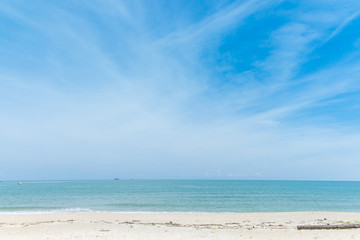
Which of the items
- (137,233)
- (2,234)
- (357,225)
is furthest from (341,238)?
(2,234)

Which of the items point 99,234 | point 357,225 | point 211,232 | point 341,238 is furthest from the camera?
point 357,225

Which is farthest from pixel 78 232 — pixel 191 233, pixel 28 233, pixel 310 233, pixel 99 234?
pixel 310 233

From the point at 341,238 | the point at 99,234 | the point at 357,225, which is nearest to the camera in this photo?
the point at 341,238

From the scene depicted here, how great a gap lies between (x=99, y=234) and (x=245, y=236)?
8.27 meters

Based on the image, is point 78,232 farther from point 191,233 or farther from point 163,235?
point 191,233

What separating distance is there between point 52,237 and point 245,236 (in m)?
10.6

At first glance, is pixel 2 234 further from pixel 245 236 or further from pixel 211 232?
pixel 245 236

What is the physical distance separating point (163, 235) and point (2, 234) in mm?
9456

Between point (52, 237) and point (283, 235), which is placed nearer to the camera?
point (52, 237)

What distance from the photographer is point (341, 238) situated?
44.4 feet

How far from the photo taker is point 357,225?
1705 centimetres

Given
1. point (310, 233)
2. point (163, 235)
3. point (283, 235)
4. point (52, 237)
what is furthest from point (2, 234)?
point (310, 233)

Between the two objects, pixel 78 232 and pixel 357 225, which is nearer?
pixel 78 232

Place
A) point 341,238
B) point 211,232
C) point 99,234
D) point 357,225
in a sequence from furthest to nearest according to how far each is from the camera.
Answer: point 357,225 < point 211,232 < point 99,234 < point 341,238
